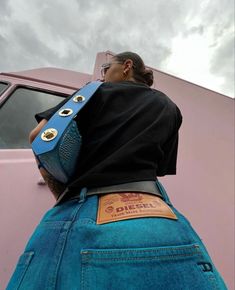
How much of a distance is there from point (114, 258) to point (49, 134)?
373 millimetres

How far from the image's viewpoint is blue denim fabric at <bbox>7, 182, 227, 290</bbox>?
0.50 meters

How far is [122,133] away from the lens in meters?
0.78

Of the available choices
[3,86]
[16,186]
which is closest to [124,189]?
[16,186]

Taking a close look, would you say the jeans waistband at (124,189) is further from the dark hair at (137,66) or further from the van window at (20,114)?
the van window at (20,114)

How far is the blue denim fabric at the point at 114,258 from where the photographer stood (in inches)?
19.7

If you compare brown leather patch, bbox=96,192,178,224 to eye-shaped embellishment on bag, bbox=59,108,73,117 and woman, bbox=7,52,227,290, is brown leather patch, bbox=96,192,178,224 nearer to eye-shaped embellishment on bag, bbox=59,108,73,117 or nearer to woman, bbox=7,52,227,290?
woman, bbox=7,52,227,290

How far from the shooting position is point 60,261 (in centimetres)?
54

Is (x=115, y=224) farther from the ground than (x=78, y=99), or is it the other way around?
(x=78, y=99)

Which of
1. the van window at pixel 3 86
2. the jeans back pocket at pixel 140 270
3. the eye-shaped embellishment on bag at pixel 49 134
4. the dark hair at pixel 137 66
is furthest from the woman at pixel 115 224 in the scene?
the van window at pixel 3 86

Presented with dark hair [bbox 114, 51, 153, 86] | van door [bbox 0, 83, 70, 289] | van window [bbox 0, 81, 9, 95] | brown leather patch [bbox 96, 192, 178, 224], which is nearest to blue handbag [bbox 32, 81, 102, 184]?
brown leather patch [bbox 96, 192, 178, 224]


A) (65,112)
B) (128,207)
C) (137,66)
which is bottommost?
(128,207)

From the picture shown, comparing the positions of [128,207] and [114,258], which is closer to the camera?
[114,258]

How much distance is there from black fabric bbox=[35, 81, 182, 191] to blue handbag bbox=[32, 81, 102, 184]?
1.5 inches

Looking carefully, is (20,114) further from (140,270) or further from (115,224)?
(140,270)
